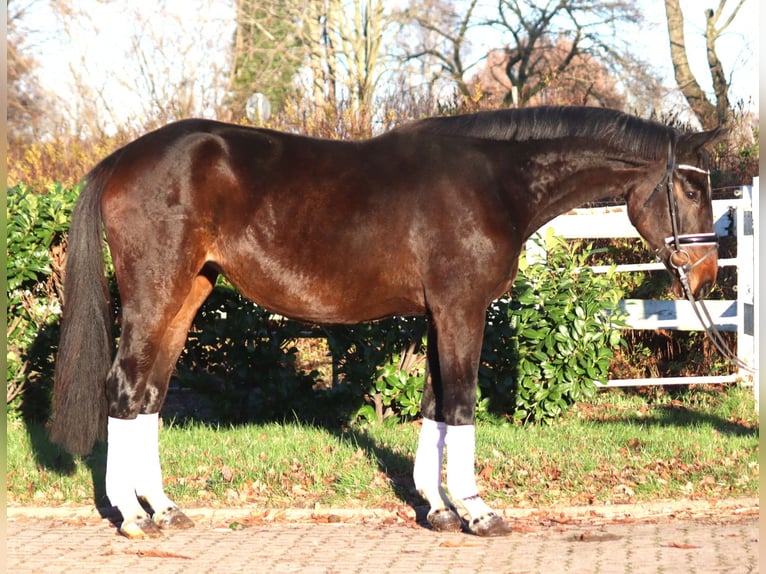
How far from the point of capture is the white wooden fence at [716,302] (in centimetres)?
870

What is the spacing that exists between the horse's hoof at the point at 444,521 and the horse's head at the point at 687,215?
6.09ft

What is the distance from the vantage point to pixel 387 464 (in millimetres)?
6359

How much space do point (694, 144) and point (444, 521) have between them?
101 inches

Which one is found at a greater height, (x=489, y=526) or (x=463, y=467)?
(x=463, y=467)

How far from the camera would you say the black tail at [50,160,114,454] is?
5.30m

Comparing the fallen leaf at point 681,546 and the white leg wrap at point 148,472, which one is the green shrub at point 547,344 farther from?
the white leg wrap at point 148,472

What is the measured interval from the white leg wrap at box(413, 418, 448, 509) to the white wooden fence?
3.48 m

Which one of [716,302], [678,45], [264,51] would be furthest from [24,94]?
[716,302]

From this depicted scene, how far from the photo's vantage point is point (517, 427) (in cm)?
773

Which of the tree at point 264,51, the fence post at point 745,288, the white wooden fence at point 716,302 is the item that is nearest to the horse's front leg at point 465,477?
the white wooden fence at point 716,302

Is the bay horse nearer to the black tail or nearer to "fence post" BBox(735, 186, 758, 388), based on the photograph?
the black tail

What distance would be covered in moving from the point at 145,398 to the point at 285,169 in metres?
1.58

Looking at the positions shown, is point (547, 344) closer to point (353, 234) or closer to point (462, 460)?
point (462, 460)

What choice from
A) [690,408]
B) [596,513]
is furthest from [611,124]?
[690,408]
